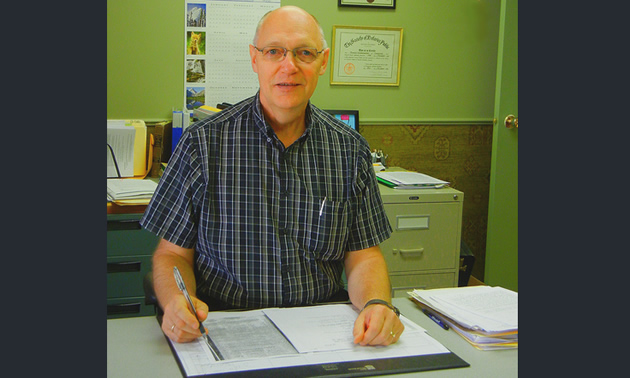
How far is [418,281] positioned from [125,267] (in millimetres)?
1226

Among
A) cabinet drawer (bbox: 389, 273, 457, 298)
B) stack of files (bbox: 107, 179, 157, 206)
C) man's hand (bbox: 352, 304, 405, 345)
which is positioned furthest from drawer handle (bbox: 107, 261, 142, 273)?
man's hand (bbox: 352, 304, 405, 345)

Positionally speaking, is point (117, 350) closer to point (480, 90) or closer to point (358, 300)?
point (358, 300)

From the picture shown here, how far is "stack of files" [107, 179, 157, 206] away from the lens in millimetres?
2432

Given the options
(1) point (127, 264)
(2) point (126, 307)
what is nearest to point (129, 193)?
(1) point (127, 264)

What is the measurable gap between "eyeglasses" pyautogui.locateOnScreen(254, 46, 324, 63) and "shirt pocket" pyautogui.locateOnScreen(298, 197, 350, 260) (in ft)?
1.20

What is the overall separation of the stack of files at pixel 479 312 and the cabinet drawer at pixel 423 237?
1187mm

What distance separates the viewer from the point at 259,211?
1.58 m

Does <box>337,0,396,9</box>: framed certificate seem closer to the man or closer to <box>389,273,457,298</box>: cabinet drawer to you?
<box>389,273,457,298</box>: cabinet drawer

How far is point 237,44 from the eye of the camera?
329 cm

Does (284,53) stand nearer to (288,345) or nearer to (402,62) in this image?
(288,345)

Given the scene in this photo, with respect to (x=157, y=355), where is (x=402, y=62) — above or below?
above

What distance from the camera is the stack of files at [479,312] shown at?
121 centimetres

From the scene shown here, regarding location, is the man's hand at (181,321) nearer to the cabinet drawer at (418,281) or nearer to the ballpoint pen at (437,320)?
the ballpoint pen at (437,320)

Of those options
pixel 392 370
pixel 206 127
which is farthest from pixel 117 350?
pixel 206 127
